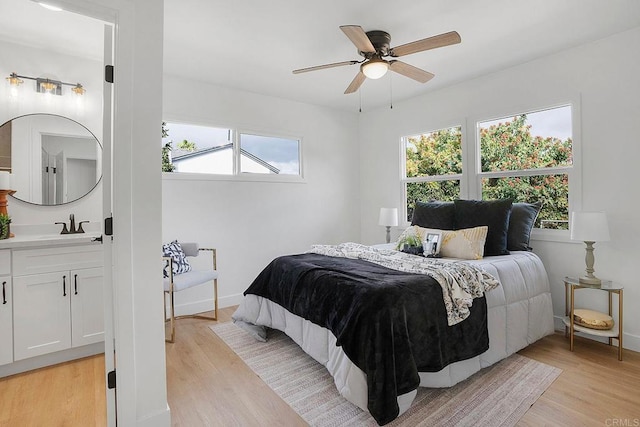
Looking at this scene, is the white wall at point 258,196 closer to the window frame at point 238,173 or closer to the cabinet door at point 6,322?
the window frame at point 238,173

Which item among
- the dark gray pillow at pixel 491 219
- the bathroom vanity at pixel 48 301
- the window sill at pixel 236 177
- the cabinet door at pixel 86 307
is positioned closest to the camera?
the bathroom vanity at pixel 48 301

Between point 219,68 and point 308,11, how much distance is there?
138cm

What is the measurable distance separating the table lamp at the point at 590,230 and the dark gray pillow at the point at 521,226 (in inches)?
17.6

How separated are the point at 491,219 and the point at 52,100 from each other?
165 inches

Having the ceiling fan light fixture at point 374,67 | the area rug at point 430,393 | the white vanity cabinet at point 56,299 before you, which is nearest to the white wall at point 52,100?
the white vanity cabinet at point 56,299

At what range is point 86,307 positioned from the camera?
2678 mm

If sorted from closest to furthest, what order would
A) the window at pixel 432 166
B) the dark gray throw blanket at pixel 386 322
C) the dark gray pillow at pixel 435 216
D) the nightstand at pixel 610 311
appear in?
the dark gray throw blanket at pixel 386 322
the nightstand at pixel 610 311
the dark gray pillow at pixel 435 216
the window at pixel 432 166

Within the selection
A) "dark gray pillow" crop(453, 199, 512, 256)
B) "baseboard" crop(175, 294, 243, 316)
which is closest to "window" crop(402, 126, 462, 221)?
"dark gray pillow" crop(453, 199, 512, 256)

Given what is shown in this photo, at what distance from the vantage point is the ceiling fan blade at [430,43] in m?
2.18

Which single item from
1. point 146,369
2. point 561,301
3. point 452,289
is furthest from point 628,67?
point 146,369

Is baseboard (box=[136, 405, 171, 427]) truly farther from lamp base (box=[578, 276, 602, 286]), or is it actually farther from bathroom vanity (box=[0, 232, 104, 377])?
lamp base (box=[578, 276, 602, 286])

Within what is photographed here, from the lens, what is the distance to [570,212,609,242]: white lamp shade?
257 centimetres

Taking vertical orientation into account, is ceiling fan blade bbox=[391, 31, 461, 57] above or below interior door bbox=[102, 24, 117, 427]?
above

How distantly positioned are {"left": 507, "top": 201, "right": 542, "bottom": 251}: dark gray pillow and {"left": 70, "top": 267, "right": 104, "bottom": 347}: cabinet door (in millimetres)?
3727
